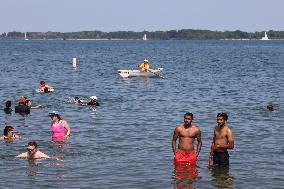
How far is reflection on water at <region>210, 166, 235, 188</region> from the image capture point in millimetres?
19234

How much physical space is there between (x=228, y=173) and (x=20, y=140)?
9783 millimetres

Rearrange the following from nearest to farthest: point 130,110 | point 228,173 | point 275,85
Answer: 1. point 228,173
2. point 130,110
3. point 275,85

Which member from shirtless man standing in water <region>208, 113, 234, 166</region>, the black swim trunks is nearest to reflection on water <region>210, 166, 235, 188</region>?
the black swim trunks

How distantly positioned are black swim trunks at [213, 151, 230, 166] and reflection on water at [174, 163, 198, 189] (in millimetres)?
757

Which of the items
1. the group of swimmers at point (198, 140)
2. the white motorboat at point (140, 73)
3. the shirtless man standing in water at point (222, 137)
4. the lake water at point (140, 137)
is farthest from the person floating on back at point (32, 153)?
the white motorboat at point (140, 73)

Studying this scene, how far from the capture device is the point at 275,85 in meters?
58.0

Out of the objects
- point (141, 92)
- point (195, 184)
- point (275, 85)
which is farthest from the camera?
point (275, 85)

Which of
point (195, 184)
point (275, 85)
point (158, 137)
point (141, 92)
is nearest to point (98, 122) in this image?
point (158, 137)

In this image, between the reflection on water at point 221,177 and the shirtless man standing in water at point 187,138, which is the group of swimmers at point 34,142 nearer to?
the shirtless man standing in water at point 187,138

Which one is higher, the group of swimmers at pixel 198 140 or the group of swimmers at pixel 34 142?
the group of swimmers at pixel 198 140

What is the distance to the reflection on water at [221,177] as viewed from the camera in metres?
19.2

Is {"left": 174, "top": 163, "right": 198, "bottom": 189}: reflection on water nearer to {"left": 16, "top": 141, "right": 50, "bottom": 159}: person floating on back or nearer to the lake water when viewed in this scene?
the lake water

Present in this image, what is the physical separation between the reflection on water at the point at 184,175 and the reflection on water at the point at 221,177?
564 millimetres

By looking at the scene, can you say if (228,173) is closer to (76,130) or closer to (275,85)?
(76,130)
